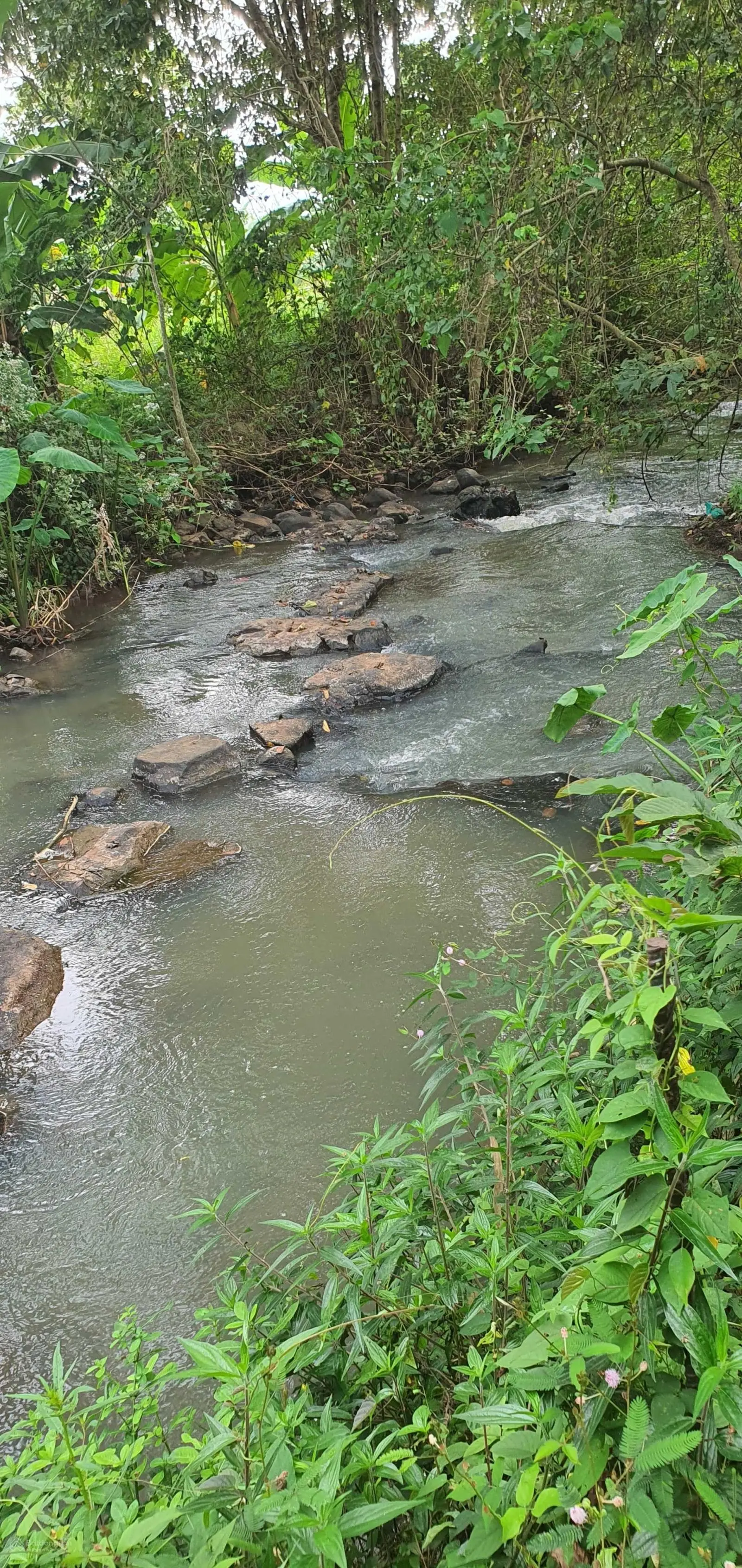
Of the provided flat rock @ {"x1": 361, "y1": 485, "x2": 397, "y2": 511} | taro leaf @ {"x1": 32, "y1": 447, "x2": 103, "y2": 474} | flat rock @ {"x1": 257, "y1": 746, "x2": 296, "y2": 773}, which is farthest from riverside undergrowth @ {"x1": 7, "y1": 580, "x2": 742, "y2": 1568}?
flat rock @ {"x1": 361, "y1": 485, "x2": 397, "y2": 511}

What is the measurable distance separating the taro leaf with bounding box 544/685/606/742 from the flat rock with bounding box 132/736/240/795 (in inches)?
125

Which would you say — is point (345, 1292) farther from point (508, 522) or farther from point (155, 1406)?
point (508, 522)

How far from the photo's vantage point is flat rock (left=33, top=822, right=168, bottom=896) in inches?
160

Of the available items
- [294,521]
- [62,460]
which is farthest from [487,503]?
[62,460]

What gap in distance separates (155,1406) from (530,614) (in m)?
5.86

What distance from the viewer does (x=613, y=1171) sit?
992 mm

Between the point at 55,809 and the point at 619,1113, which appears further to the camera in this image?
the point at 55,809

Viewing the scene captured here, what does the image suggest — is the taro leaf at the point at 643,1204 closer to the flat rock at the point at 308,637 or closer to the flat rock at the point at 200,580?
the flat rock at the point at 308,637

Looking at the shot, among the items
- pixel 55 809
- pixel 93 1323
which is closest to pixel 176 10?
pixel 55 809

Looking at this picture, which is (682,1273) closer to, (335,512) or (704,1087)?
(704,1087)

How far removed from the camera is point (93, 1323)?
209 centimetres

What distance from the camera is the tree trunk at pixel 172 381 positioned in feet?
33.2

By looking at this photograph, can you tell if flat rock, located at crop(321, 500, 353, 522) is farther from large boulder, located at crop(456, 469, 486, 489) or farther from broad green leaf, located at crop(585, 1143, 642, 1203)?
broad green leaf, located at crop(585, 1143, 642, 1203)

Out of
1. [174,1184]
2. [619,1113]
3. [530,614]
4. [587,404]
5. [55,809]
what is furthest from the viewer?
[530,614]
